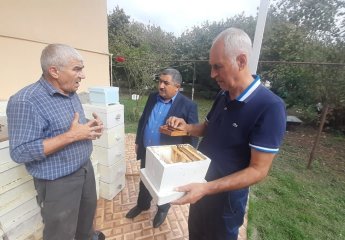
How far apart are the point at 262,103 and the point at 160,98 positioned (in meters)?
1.59

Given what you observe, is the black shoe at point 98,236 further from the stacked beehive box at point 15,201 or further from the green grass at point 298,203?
the green grass at point 298,203

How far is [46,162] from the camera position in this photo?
67.7 inches

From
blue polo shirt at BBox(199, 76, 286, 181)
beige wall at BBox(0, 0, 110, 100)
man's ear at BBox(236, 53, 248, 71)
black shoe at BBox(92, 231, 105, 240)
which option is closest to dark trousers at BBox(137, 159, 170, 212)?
black shoe at BBox(92, 231, 105, 240)

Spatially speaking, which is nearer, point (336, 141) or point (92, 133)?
point (92, 133)

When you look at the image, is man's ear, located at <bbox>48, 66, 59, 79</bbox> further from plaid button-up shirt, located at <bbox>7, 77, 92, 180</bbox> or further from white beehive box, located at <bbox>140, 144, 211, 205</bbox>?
white beehive box, located at <bbox>140, 144, 211, 205</bbox>

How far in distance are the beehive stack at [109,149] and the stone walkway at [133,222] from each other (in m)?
0.19

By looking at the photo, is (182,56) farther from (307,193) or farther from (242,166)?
(242,166)

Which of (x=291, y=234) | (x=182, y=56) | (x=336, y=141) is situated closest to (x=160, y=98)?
(x=291, y=234)

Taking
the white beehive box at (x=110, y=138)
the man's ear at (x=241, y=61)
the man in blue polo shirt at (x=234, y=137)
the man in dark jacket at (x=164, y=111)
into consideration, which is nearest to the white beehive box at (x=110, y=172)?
the white beehive box at (x=110, y=138)

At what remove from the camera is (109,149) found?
10.1 feet

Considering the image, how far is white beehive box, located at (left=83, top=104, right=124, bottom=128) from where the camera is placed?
9.43 feet

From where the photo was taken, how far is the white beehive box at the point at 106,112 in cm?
287

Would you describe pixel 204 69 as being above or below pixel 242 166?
above

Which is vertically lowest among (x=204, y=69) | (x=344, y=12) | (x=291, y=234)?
(x=291, y=234)
